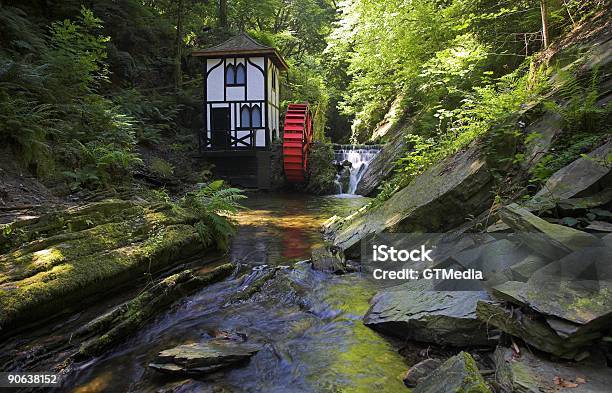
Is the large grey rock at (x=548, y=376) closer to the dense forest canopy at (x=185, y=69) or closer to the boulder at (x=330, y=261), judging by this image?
the boulder at (x=330, y=261)

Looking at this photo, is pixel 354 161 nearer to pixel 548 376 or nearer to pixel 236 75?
pixel 236 75

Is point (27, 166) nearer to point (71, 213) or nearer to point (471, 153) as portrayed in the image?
point (71, 213)

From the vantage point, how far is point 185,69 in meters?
23.0

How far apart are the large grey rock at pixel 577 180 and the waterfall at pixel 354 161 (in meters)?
13.2

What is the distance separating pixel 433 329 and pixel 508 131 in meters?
3.44

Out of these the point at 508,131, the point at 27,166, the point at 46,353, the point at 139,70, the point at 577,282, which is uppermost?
the point at 139,70

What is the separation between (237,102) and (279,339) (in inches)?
688

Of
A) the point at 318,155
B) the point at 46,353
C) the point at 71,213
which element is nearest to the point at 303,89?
the point at 318,155

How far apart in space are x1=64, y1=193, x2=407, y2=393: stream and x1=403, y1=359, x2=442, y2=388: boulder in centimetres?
8

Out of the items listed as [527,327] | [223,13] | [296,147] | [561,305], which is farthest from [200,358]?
[223,13]

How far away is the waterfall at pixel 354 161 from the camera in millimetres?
18016

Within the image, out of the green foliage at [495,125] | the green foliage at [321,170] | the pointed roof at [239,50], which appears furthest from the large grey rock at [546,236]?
the pointed roof at [239,50]

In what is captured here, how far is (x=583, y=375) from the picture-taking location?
2.37 meters

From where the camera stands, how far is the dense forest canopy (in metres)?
7.40
